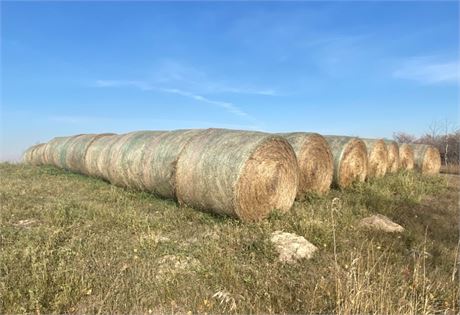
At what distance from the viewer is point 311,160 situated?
34.5ft

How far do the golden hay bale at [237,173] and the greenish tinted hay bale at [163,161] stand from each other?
360mm

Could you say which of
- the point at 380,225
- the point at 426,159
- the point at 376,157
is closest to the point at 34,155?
the point at 376,157

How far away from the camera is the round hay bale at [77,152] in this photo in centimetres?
1441

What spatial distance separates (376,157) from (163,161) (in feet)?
28.7

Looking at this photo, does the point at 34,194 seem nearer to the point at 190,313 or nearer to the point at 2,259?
the point at 2,259

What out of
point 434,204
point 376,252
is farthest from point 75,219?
point 434,204

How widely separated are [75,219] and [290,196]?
4241 mm

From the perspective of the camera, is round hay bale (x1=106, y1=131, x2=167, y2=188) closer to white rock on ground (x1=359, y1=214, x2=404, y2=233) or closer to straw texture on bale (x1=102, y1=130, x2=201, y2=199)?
straw texture on bale (x1=102, y1=130, x2=201, y2=199)

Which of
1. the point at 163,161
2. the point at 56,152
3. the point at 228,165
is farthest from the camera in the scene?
the point at 56,152

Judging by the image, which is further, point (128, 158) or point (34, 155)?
point (34, 155)

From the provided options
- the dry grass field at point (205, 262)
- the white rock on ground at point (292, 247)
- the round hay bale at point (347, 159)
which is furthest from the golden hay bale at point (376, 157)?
the white rock on ground at point (292, 247)

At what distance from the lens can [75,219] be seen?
23.1ft

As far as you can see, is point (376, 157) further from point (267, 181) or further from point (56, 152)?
point (56, 152)

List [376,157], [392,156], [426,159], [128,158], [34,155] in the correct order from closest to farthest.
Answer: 1. [128,158]
2. [376,157]
3. [392,156]
4. [34,155]
5. [426,159]
